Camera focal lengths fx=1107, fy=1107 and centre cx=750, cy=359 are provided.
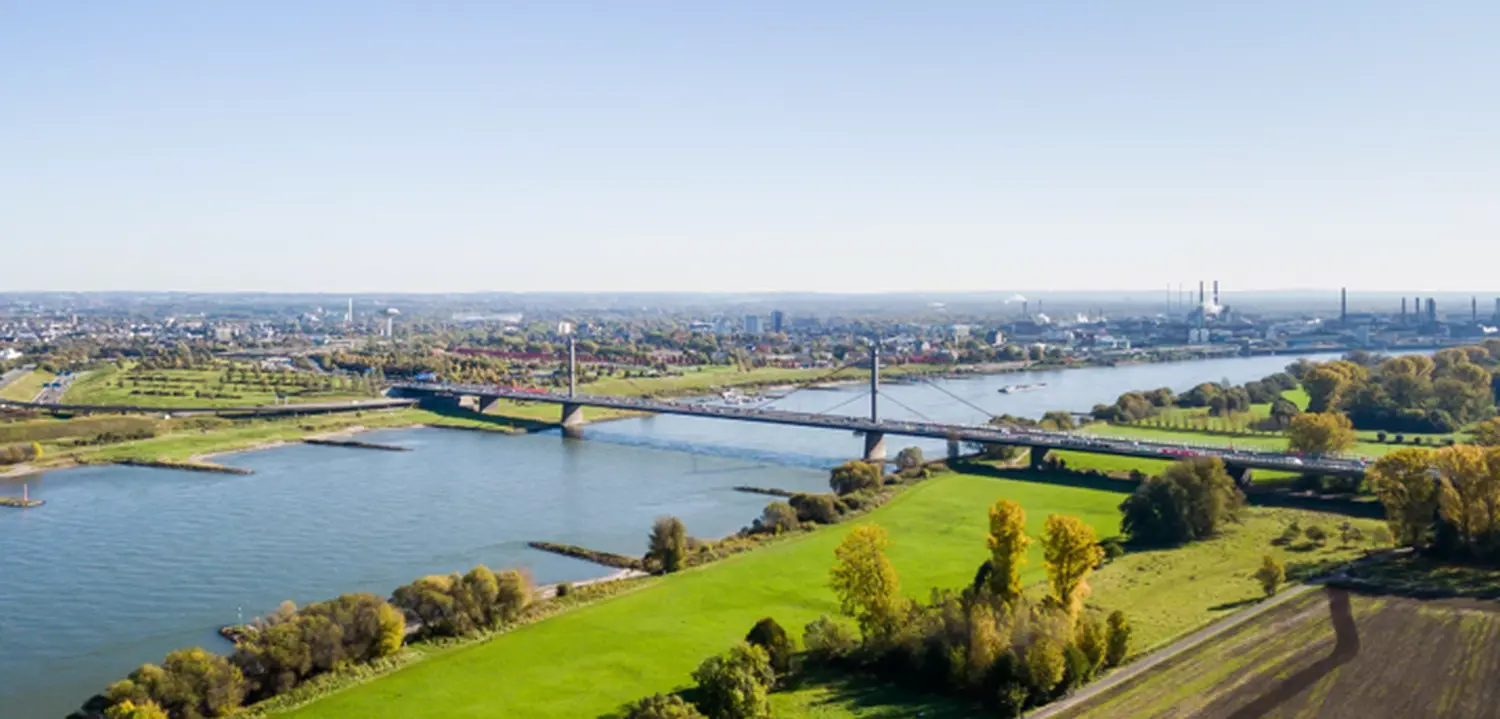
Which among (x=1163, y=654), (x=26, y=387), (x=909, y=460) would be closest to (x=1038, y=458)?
(x=909, y=460)

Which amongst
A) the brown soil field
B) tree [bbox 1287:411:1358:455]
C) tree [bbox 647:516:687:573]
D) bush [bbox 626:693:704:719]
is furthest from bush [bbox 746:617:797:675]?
tree [bbox 1287:411:1358:455]

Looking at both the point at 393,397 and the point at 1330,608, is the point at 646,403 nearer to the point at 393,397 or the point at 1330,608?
the point at 393,397

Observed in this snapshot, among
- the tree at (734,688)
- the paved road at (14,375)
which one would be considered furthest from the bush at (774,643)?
the paved road at (14,375)

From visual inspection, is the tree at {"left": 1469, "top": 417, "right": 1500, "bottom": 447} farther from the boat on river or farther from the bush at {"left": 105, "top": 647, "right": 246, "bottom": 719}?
the boat on river

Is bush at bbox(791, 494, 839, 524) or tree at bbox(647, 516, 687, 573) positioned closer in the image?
tree at bbox(647, 516, 687, 573)

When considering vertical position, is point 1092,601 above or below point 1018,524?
below

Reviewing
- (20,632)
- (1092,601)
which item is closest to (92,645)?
(20,632)

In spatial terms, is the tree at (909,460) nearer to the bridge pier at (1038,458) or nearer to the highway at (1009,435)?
the highway at (1009,435)
